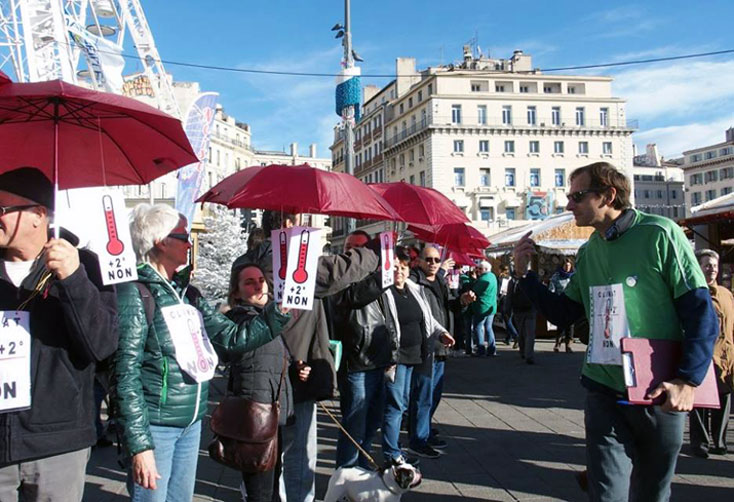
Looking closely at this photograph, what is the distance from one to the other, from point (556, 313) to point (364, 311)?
1650mm

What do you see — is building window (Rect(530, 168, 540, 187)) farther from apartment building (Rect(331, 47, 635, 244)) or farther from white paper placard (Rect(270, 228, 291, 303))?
white paper placard (Rect(270, 228, 291, 303))

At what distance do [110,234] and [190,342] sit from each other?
616mm

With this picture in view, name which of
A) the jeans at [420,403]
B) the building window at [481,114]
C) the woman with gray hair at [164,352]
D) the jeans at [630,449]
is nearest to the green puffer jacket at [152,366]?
the woman with gray hair at [164,352]

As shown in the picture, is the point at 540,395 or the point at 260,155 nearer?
the point at 540,395

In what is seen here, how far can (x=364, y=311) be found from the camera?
15.8 ft

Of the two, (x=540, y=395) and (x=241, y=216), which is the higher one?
(x=241, y=216)

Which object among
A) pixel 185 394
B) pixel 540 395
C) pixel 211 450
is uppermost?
pixel 185 394

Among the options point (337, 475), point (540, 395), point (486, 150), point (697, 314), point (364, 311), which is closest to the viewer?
point (697, 314)

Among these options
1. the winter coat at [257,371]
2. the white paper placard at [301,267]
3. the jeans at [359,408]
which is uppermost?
the white paper placard at [301,267]

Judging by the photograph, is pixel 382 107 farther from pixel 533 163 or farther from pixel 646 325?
pixel 646 325

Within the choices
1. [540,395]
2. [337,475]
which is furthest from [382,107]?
[337,475]

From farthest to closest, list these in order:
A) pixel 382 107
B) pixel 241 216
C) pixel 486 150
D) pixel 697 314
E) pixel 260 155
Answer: pixel 260 155 → pixel 382 107 → pixel 486 150 → pixel 241 216 → pixel 697 314

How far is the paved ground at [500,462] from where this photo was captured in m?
4.88

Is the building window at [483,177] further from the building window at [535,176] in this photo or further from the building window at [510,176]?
the building window at [535,176]
